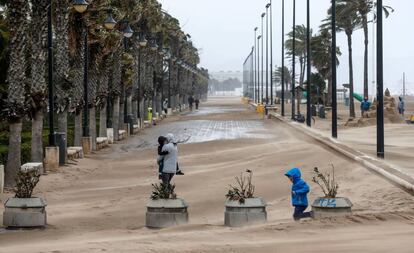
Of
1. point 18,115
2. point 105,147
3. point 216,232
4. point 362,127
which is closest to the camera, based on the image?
point 216,232

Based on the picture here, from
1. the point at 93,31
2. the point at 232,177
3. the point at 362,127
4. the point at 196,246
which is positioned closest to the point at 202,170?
the point at 232,177

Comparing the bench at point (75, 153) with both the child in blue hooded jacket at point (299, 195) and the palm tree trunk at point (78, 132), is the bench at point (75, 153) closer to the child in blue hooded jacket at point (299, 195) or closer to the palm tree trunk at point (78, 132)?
the palm tree trunk at point (78, 132)

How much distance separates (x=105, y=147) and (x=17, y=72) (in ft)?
51.6

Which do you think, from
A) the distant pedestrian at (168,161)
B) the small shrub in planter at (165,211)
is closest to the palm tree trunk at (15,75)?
the distant pedestrian at (168,161)

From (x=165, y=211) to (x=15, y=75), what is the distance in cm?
988

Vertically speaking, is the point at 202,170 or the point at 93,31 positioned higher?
the point at 93,31

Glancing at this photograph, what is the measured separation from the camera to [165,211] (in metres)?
13.5

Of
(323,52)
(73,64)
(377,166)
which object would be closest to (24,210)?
(377,166)

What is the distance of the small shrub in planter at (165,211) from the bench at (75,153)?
16.1 metres

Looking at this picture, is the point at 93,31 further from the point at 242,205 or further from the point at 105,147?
the point at 242,205

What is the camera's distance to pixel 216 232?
12469 millimetres

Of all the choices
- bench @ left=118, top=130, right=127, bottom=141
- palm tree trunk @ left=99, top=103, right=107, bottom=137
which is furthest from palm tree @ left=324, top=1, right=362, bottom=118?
palm tree trunk @ left=99, top=103, right=107, bottom=137

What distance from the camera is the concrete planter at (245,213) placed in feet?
43.3

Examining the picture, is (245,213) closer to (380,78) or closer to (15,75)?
(15,75)
